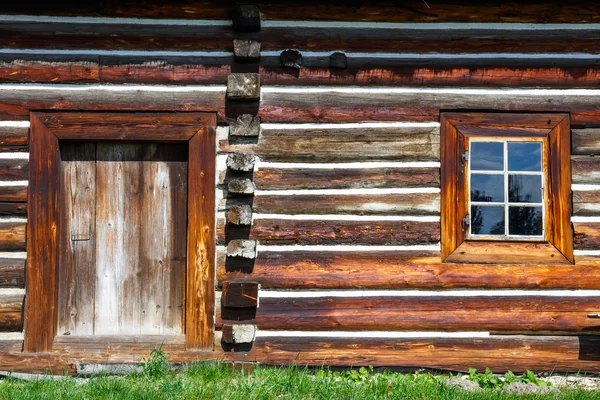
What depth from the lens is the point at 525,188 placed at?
5.81m

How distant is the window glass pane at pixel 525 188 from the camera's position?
580cm

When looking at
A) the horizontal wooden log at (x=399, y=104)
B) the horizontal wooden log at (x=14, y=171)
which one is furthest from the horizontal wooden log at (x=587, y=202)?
the horizontal wooden log at (x=14, y=171)

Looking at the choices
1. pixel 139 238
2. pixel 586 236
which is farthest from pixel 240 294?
pixel 586 236

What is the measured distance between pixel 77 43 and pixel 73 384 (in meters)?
2.88

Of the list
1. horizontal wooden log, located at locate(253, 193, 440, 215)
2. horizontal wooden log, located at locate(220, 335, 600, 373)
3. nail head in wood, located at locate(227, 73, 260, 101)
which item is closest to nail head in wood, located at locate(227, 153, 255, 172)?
horizontal wooden log, located at locate(253, 193, 440, 215)

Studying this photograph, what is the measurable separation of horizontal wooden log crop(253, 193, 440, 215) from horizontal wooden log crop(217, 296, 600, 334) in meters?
0.76

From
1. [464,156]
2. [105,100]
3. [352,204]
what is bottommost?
[352,204]

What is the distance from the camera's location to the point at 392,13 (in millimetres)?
5836

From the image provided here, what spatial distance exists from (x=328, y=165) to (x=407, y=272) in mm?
1164

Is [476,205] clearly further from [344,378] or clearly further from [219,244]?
[219,244]

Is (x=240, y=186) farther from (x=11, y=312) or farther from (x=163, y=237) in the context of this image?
(x=11, y=312)

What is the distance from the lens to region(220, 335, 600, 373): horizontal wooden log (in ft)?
18.6

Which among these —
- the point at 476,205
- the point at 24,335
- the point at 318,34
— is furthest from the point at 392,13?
the point at 24,335

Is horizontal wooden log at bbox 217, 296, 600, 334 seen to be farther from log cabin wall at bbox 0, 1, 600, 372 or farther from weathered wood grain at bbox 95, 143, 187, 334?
weathered wood grain at bbox 95, 143, 187, 334
